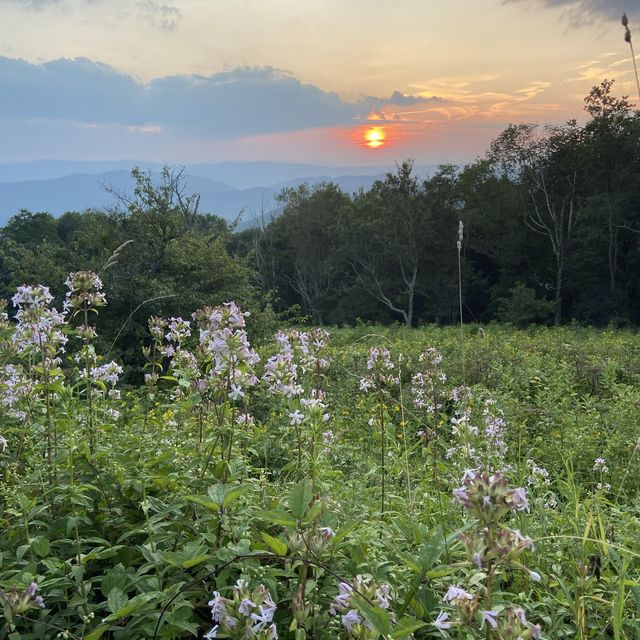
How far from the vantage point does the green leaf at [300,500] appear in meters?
1.38

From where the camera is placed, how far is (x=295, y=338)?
2693 mm

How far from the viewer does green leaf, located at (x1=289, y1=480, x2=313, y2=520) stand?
1383mm

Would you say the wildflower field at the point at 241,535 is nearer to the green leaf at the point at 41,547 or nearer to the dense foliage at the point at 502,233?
the green leaf at the point at 41,547

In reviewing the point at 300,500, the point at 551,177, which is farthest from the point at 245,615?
the point at 551,177

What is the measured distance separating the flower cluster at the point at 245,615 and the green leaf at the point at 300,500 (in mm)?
290

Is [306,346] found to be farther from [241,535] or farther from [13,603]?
[13,603]

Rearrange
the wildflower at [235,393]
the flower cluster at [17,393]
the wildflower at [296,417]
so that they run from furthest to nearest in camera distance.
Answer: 1. the flower cluster at [17,393]
2. the wildflower at [296,417]
3. the wildflower at [235,393]

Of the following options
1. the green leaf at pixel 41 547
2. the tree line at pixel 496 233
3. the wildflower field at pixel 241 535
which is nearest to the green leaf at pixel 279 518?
the wildflower field at pixel 241 535

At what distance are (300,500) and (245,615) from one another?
14.7 inches

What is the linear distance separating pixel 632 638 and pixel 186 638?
1490 mm

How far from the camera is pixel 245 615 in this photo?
1.06 m

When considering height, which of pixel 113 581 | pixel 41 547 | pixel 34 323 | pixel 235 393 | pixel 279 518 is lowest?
pixel 113 581

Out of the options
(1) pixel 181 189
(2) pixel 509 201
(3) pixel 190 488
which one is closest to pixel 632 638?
(3) pixel 190 488

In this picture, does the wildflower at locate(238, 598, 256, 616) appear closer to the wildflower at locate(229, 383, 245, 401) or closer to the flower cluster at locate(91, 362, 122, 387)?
the wildflower at locate(229, 383, 245, 401)
